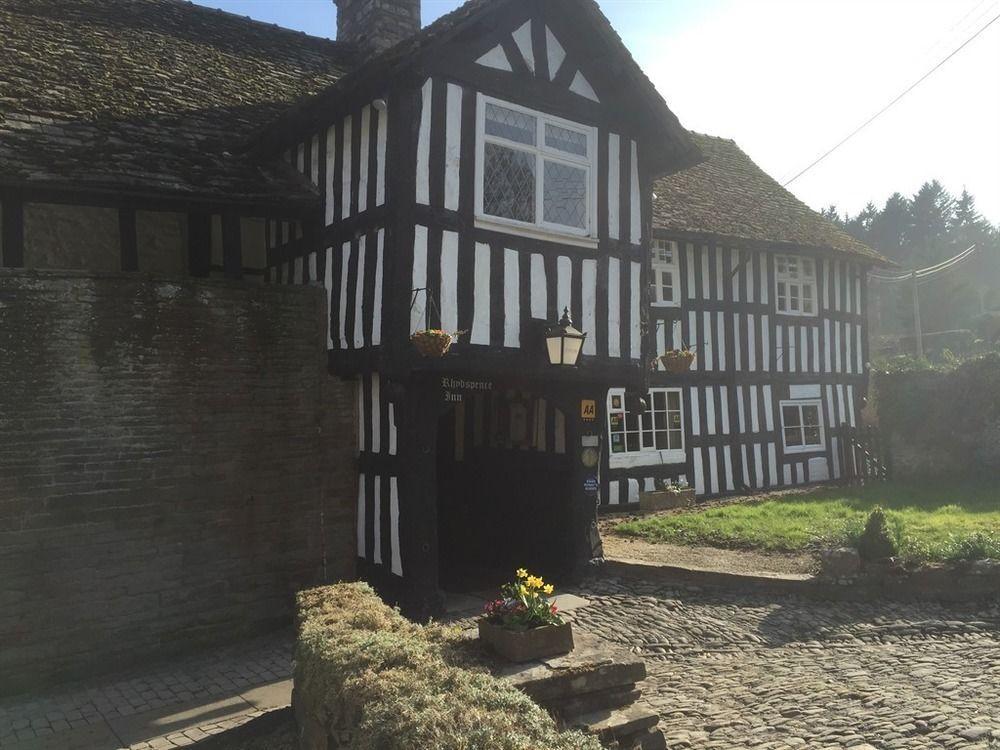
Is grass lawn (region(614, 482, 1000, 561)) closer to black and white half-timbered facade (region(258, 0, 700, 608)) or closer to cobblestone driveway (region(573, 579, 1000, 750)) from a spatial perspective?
cobblestone driveway (region(573, 579, 1000, 750))

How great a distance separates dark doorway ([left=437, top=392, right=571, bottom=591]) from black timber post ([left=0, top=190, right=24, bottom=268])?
5.35m

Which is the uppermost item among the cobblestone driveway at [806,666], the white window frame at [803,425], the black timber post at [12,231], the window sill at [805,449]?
the black timber post at [12,231]

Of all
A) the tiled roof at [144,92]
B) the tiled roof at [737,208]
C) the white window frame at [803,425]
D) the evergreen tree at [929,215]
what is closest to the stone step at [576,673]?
the tiled roof at [144,92]

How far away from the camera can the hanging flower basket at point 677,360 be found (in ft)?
43.6

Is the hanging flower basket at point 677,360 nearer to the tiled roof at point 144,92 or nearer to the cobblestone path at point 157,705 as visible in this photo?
the tiled roof at point 144,92

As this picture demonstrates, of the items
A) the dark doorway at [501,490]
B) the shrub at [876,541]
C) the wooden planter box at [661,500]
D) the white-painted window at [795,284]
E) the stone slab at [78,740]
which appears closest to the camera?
the stone slab at [78,740]

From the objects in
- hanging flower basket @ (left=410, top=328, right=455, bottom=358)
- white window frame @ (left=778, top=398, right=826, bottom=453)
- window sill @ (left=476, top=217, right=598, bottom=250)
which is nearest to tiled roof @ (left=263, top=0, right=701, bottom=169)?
window sill @ (left=476, top=217, right=598, bottom=250)

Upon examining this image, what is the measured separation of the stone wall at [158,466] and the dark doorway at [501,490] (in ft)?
7.65

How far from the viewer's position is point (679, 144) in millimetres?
8984

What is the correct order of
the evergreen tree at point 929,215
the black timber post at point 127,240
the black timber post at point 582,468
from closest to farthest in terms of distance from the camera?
the black timber post at point 127,240 → the black timber post at point 582,468 → the evergreen tree at point 929,215

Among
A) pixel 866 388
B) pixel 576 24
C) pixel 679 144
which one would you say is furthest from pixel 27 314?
pixel 866 388

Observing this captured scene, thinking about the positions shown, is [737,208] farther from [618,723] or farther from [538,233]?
[618,723]

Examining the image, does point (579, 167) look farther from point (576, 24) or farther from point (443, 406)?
point (443, 406)

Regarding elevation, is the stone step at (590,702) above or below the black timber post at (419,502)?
below
